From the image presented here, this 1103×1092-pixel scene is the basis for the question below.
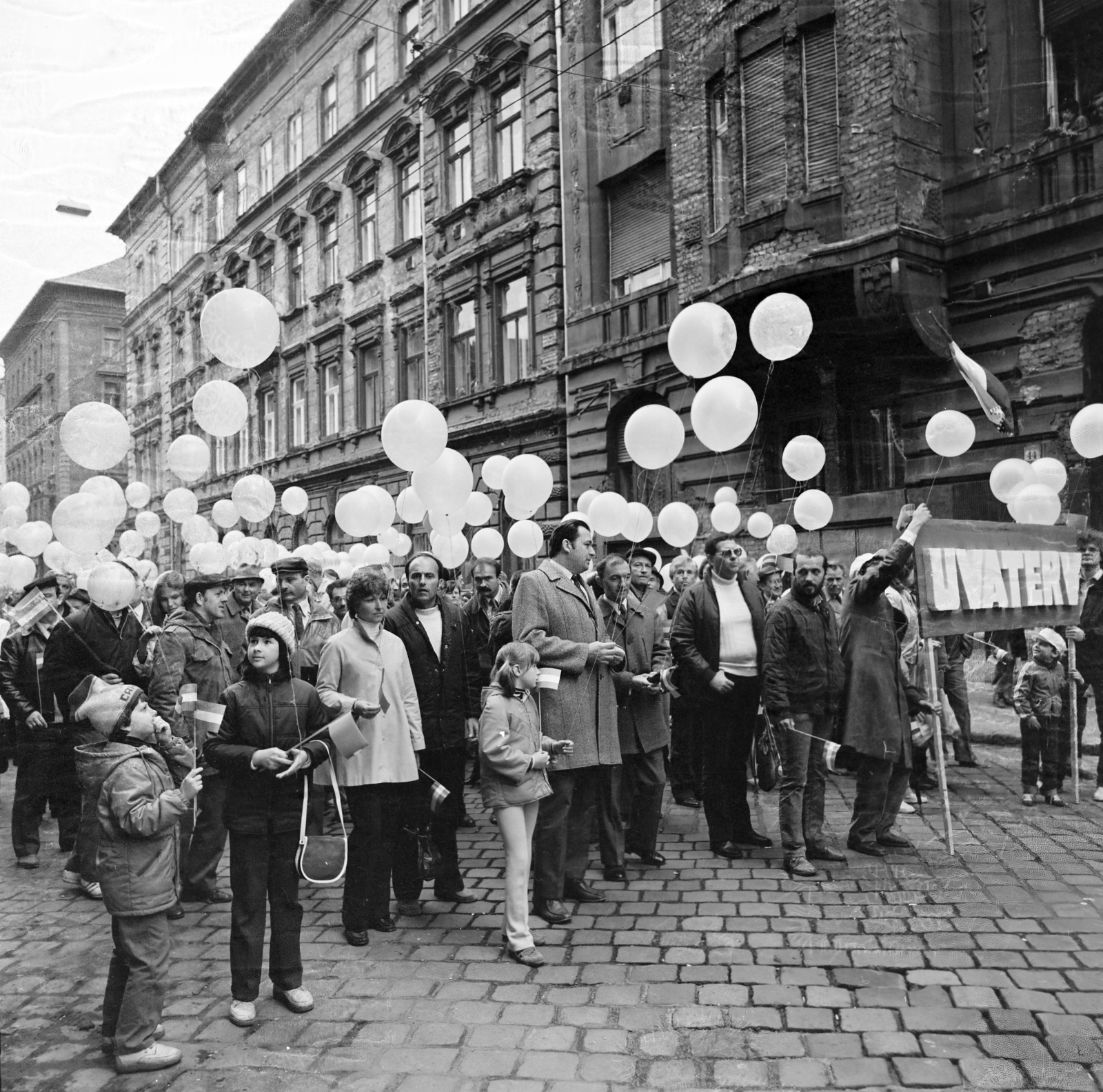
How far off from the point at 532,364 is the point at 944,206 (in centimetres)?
856

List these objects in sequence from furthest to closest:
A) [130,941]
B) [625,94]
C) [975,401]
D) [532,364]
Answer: [532,364] → [625,94] → [975,401] → [130,941]

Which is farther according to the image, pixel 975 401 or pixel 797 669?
Result: pixel 975 401

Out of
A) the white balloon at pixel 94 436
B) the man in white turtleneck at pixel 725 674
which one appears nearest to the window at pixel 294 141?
the white balloon at pixel 94 436

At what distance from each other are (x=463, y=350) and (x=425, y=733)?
54.5ft

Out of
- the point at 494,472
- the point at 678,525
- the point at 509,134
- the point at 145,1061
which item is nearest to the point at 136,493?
the point at 494,472

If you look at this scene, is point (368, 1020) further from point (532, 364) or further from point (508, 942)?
point (532, 364)

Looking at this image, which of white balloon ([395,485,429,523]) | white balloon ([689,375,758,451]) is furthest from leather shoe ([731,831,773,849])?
white balloon ([395,485,429,523])

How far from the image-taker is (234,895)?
398 centimetres

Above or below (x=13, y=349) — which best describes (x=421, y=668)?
below

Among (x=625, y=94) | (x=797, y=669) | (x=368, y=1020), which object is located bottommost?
(x=368, y=1020)

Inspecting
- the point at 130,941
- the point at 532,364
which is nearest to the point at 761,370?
the point at 532,364

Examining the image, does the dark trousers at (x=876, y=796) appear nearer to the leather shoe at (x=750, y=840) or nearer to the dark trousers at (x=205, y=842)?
the leather shoe at (x=750, y=840)

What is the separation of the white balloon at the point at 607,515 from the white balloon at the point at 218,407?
3744 millimetres

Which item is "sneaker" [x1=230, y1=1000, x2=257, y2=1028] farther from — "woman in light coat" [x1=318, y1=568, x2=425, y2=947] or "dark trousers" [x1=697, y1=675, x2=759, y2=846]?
"dark trousers" [x1=697, y1=675, x2=759, y2=846]
